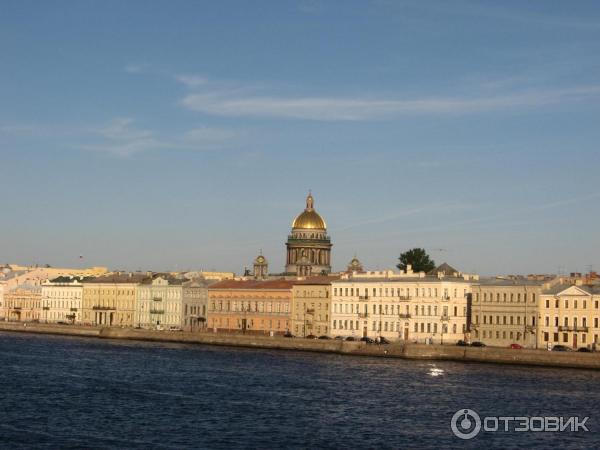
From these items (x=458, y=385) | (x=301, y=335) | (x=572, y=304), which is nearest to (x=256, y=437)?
(x=458, y=385)

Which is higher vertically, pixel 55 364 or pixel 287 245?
pixel 287 245

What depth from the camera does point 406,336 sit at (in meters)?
94.0

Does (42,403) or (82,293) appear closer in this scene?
(42,403)

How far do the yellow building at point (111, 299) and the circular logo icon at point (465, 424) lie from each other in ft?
259

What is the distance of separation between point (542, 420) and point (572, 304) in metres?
36.1

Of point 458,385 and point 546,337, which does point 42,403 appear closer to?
point 458,385

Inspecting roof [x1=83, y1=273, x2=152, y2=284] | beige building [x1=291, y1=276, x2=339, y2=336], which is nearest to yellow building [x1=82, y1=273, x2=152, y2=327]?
roof [x1=83, y1=273, x2=152, y2=284]

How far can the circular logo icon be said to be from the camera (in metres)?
43.8

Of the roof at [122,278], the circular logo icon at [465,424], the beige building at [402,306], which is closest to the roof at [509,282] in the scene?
the beige building at [402,306]

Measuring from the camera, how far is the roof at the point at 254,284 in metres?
109

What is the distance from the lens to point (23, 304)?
14138 centimetres

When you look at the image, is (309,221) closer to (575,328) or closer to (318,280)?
(318,280)

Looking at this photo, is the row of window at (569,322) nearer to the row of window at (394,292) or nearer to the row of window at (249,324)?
the row of window at (394,292)

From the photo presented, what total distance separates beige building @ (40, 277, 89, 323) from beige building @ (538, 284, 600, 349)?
62058mm
